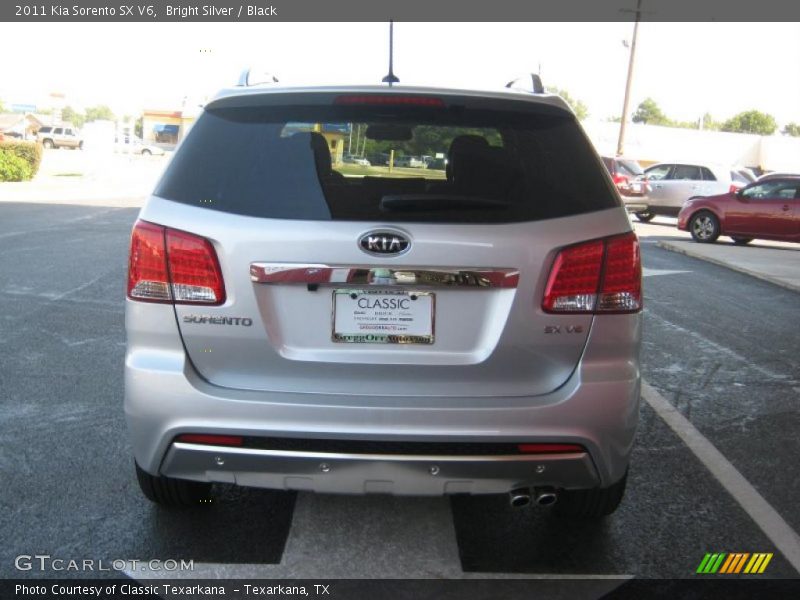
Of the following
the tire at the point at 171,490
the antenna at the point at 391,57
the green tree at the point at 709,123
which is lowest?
the green tree at the point at 709,123

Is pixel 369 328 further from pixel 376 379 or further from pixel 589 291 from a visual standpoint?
pixel 589 291

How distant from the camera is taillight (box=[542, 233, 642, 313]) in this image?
3.02m

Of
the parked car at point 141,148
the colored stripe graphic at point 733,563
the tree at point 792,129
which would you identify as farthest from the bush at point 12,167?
the tree at point 792,129

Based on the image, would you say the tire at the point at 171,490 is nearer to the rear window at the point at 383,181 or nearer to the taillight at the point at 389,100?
the rear window at the point at 383,181

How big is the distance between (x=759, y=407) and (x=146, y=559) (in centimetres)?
409

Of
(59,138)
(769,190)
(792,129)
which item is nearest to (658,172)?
(769,190)

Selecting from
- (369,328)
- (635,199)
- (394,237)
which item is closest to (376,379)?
(369,328)

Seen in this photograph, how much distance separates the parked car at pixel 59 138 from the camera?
75381 mm

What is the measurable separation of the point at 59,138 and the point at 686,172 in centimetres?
6369

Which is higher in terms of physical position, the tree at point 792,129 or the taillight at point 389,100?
the taillight at point 389,100

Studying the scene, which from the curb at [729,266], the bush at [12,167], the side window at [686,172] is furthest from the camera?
the bush at [12,167]

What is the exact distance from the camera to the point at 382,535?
361 centimetres

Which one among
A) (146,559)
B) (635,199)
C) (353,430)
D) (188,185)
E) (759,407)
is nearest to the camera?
(353,430)

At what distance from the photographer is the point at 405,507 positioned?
3898 millimetres
